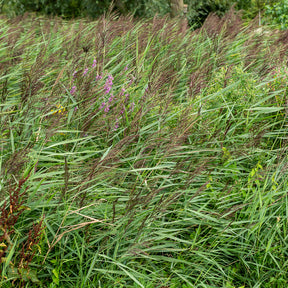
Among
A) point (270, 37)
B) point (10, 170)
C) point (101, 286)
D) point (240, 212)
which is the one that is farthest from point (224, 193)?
point (270, 37)

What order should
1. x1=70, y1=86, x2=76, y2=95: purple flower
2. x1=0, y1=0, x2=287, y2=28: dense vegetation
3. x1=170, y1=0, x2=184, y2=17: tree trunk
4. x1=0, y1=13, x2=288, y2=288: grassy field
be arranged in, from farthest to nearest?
1. x1=170, y1=0, x2=184, y2=17: tree trunk
2. x1=0, y1=0, x2=287, y2=28: dense vegetation
3. x1=70, y1=86, x2=76, y2=95: purple flower
4. x1=0, y1=13, x2=288, y2=288: grassy field

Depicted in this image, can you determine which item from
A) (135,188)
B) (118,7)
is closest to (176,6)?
(118,7)

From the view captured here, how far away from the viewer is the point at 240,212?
2.45 m

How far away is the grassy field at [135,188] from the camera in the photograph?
1.97 m

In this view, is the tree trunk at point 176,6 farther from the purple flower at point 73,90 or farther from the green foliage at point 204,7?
the purple flower at point 73,90

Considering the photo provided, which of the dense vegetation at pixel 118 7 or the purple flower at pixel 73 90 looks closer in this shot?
the purple flower at pixel 73 90

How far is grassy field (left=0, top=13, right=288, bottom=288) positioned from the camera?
1.97 meters

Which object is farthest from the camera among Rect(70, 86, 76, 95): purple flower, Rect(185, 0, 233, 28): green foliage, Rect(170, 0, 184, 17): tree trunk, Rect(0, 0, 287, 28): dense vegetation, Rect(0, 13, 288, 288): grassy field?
Rect(185, 0, 233, 28): green foliage

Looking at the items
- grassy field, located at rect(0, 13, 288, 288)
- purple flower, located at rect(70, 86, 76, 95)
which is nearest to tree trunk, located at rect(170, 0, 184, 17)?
grassy field, located at rect(0, 13, 288, 288)

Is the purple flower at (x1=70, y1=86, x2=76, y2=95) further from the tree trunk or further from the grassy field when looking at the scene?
the tree trunk

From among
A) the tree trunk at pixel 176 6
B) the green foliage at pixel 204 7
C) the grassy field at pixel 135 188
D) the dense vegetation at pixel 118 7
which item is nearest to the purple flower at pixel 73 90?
the grassy field at pixel 135 188

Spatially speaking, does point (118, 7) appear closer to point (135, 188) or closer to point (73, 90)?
point (73, 90)

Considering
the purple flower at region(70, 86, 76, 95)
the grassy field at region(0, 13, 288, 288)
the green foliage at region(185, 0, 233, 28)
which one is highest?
the purple flower at region(70, 86, 76, 95)

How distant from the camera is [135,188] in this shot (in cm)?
219
